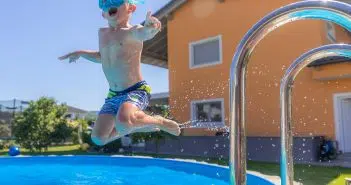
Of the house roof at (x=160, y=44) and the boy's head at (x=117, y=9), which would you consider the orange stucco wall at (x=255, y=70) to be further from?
the boy's head at (x=117, y=9)

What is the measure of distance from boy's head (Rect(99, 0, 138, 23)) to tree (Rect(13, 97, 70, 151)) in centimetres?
1437

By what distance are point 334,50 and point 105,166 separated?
9.62m

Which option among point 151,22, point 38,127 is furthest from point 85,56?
point 38,127

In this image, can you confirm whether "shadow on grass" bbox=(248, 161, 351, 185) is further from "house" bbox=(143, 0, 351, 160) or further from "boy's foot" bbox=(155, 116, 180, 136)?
"boy's foot" bbox=(155, 116, 180, 136)

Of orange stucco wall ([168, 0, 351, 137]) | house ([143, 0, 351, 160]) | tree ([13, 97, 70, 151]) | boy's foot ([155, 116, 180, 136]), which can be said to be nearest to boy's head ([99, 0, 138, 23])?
boy's foot ([155, 116, 180, 136])

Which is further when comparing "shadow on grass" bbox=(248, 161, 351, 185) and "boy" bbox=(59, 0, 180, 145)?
"shadow on grass" bbox=(248, 161, 351, 185)

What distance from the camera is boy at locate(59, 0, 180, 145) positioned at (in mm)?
3076

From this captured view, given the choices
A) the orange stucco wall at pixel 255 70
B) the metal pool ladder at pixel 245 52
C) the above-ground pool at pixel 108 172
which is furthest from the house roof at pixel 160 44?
the metal pool ladder at pixel 245 52

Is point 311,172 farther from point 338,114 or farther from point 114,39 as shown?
point 114,39

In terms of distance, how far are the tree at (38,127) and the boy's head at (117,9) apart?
1437cm

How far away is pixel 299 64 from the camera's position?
1.83m

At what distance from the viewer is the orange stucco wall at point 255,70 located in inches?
461

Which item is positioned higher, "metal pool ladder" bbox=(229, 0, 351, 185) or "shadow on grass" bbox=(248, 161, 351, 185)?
"metal pool ladder" bbox=(229, 0, 351, 185)

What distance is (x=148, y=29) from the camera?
306 centimetres
